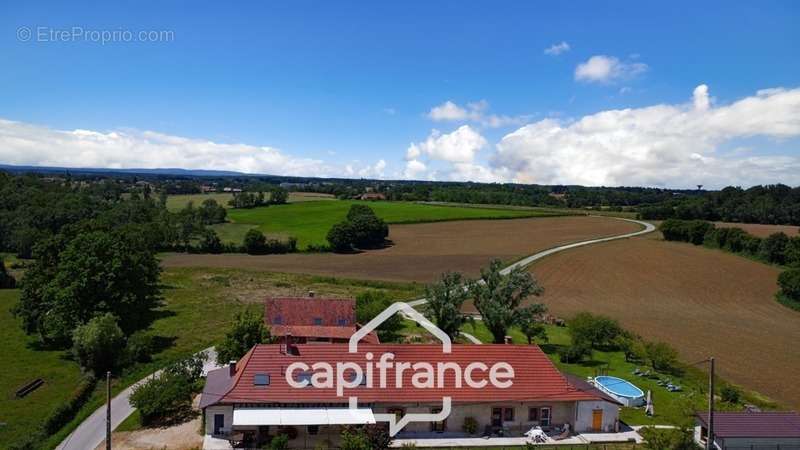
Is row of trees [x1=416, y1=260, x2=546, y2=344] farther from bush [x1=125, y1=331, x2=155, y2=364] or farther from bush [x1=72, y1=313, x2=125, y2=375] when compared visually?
bush [x1=72, y1=313, x2=125, y2=375]

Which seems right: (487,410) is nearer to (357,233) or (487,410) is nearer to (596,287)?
(596,287)

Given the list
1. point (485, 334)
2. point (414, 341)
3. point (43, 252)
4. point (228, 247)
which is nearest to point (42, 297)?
point (43, 252)

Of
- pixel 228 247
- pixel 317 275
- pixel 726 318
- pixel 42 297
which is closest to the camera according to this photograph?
pixel 42 297

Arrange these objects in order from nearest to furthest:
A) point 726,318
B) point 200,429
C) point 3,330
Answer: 1. point 200,429
2. point 3,330
3. point 726,318

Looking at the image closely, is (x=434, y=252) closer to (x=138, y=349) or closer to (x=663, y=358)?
(x=663, y=358)

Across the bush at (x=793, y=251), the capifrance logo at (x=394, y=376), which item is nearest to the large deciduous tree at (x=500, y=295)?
the capifrance logo at (x=394, y=376)

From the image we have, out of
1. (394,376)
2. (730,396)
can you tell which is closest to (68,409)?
(394,376)

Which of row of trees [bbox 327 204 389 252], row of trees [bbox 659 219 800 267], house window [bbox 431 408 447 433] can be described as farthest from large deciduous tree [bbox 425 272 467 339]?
row of trees [bbox 659 219 800 267]

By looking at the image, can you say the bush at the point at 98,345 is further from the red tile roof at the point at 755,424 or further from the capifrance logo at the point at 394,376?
the red tile roof at the point at 755,424
